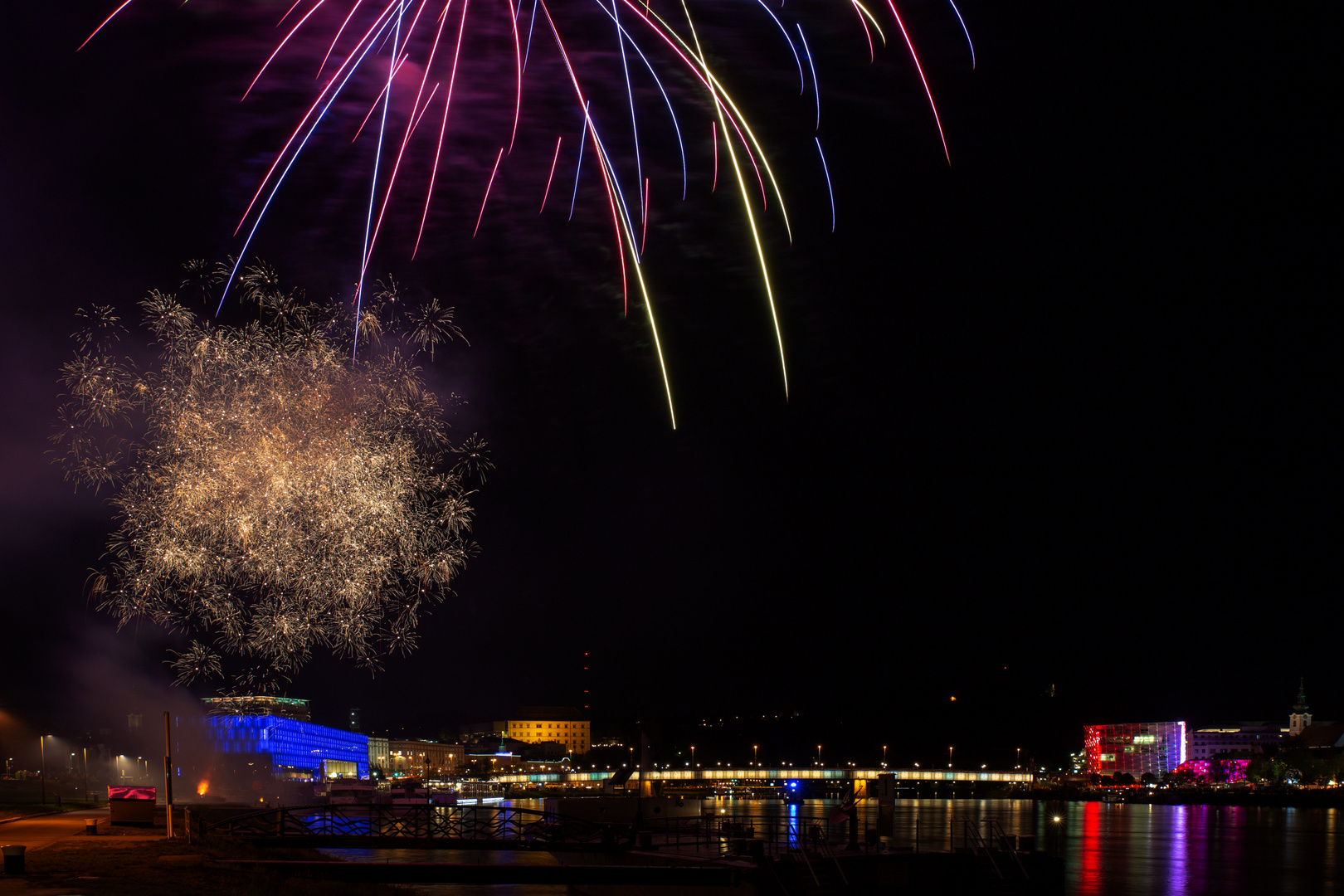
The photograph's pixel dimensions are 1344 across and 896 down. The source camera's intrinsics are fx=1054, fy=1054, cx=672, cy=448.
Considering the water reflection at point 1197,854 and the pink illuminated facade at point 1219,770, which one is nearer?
the water reflection at point 1197,854

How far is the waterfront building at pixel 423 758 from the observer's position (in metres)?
176

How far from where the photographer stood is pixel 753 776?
142m

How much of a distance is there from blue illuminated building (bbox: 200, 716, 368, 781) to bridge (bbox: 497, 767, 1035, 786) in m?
24.5

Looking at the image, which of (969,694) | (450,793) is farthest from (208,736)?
(969,694)

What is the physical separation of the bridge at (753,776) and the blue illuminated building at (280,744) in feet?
80.3

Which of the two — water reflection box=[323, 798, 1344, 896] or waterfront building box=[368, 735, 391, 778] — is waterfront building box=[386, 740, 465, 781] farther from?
water reflection box=[323, 798, 1344, 896]

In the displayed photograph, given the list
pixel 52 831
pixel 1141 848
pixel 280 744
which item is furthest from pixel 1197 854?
pixel 280 744

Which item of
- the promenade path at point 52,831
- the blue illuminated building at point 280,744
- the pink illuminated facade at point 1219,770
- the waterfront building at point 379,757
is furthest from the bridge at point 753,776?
the promenade path at point 52,831

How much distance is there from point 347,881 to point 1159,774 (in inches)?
7997

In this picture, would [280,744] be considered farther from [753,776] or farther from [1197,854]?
[1197,854]

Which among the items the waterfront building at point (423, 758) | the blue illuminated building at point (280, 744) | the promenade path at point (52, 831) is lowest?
the waterfront building at point (423, 758)

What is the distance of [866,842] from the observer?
28.3 m

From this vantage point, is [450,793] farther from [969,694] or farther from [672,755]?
[969,694]

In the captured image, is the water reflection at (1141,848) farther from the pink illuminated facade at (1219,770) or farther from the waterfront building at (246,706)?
the pink illuminated facade at (1219,770)
